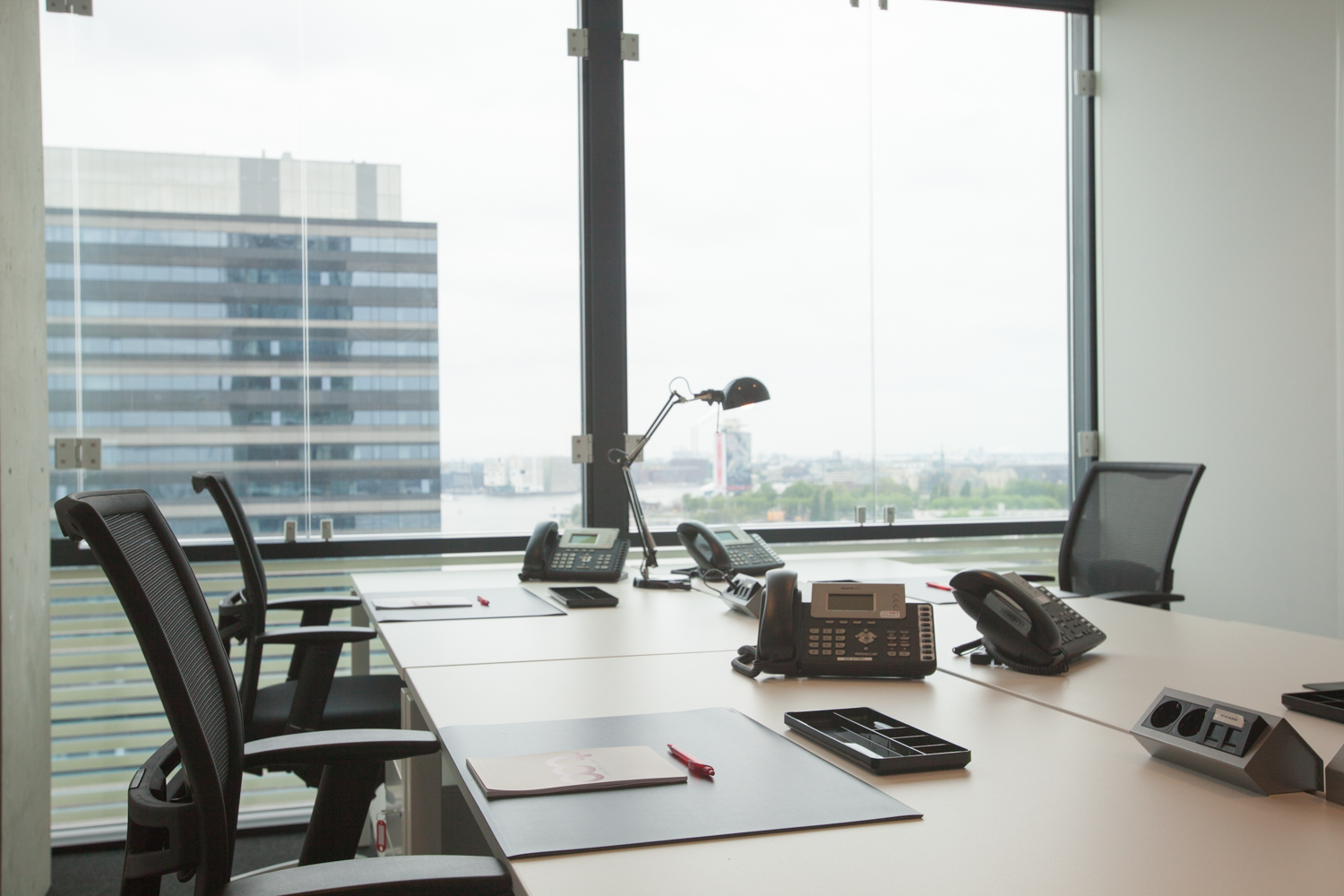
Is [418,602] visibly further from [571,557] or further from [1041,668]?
[1041,668]

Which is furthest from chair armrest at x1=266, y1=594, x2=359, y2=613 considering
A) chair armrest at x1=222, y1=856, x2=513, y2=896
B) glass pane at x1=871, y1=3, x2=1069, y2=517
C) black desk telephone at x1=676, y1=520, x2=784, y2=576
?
glass pane at x1=871, y1=3, x2=1069, y2=517

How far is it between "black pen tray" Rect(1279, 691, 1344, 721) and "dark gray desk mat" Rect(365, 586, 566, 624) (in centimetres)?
150

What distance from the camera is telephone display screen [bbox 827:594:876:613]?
1.71 metres

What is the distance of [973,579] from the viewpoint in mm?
1709

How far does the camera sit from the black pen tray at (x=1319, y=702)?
1.42 meters

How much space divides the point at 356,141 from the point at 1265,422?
3.27 metres

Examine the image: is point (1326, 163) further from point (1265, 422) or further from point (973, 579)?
point (973, 579)

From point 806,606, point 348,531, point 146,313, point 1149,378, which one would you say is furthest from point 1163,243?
point 146,313

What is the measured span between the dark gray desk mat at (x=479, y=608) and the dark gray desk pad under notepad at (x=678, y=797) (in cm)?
103

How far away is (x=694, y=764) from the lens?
116 cm

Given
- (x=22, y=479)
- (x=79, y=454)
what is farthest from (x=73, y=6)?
(x=22, y=479)

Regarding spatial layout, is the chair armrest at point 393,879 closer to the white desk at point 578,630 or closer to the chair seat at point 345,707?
the white desk at point 578,630

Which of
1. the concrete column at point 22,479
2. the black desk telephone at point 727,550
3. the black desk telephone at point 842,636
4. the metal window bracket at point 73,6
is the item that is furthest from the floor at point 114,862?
the metal window bracket at point 73,6

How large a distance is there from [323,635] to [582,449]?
147 cm
